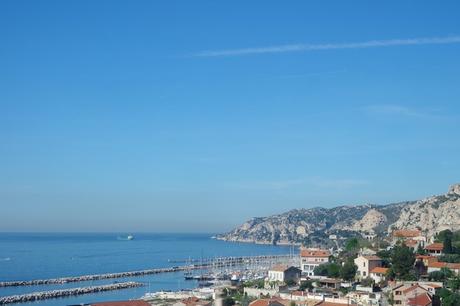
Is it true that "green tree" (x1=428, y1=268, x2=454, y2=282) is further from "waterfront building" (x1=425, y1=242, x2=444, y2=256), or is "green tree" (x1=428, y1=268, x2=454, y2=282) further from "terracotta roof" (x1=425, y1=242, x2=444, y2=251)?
"terracotta roof" (x1=425, y1=242, x2=444, y2=251)

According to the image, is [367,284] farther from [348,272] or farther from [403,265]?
[348,272]

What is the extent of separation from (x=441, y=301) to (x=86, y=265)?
2699 inches

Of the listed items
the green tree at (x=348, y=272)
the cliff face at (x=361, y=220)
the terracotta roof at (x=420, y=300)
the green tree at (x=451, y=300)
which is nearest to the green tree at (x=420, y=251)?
the green tree at (x=348, y=272)

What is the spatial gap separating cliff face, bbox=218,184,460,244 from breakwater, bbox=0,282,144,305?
35.8 meters

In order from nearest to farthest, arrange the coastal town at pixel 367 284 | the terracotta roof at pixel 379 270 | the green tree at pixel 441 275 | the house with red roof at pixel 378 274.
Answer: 1. the coastal town at pixel 367 284
2. the green tree at pixel 441 275
3. the house with red roof at pixel 378 274
4. the terracotta roof at pixel 379 270

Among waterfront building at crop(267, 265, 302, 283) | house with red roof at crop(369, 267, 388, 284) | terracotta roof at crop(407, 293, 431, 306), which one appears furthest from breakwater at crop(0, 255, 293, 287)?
terracotta roof at crop(407, 293, 431, 306)

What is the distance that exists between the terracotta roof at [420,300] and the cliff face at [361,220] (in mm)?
41112

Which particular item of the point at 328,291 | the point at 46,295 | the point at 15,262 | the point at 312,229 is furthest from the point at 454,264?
the point at 312,229

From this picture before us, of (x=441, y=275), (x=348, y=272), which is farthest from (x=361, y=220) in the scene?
(x=441, y=275)

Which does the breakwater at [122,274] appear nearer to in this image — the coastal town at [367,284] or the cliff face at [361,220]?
the coastal town at [367,284]

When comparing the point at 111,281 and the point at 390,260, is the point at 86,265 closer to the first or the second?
the point at 111,281

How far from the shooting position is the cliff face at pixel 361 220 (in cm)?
7875

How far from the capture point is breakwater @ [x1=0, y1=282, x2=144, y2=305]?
53.7m

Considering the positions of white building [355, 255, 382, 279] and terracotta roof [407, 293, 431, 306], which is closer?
terracotta roof [407, 293, 431, 306]
